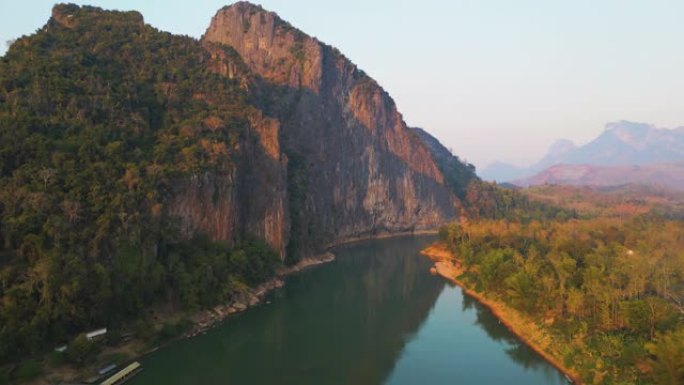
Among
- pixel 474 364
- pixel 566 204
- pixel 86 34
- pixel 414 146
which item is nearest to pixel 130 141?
pixel 86 34

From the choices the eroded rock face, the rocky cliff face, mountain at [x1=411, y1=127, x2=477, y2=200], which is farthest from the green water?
mountain at [x1=411, y1=127, x2=477, y2=200]

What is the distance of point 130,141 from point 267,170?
54.2 feet

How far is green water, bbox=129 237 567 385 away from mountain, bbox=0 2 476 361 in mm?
4166

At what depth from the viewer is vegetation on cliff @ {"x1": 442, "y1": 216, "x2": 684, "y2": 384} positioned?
88.0 ft

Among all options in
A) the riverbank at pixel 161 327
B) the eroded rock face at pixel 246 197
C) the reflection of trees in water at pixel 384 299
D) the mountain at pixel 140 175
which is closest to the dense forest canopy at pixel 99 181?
the mountain at pixel 140 175

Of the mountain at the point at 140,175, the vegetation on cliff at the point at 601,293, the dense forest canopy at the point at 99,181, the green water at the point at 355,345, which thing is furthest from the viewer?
the green water at the point at 355,345

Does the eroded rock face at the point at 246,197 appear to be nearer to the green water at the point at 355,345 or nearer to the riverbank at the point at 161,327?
the riverbank at the point at 161,327

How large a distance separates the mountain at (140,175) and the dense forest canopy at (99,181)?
0.10 meters

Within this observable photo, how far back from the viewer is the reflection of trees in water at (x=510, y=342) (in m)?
31.3

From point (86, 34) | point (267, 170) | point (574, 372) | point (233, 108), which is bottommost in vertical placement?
point (574, 372)

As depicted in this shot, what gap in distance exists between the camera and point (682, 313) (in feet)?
103

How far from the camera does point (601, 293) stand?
33.6 meters

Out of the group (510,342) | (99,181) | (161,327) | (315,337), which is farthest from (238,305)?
(510,342)

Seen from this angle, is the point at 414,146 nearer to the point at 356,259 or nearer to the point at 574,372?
the point at 356,259
